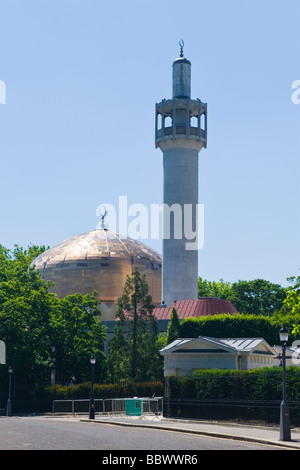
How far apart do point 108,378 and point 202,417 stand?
30.8m

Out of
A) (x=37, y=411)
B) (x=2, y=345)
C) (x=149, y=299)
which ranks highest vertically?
(x=149, y=299)

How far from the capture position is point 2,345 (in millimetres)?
67125

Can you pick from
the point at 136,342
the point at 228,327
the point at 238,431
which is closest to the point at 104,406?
the point at 136,342

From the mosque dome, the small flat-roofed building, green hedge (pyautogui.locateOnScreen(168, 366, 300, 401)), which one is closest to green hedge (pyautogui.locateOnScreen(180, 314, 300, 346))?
the small flat-roofed building

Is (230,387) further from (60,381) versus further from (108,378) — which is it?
(60,381)

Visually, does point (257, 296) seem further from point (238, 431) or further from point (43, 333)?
point (238, 431)

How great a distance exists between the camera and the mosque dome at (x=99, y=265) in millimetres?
100750

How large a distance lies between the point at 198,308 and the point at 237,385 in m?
45.2

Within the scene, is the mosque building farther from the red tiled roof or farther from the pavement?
the pavement

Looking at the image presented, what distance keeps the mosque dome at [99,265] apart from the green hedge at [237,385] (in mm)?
55606

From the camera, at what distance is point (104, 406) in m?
55.3

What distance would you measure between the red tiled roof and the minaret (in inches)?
109
